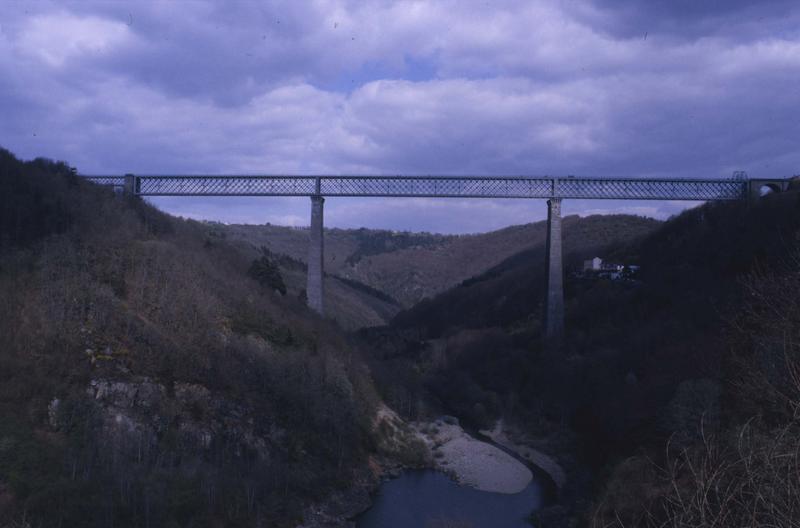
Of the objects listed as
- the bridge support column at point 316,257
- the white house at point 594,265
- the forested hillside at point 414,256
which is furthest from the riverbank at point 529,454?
the forested hillside at point 414,256

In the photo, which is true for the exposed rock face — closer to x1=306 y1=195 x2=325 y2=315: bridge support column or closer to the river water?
the river water

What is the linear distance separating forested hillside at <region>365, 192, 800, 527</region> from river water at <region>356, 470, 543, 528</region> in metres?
1.38

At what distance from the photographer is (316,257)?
36.7m

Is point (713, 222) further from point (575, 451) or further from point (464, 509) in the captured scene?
point (464, 509)

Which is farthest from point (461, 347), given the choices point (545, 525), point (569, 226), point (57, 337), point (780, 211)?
point (569, 226)

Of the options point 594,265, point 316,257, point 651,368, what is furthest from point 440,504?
point 594,265

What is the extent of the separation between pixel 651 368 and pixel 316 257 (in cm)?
1647

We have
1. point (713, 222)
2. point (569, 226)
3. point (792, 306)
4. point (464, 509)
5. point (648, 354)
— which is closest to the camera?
point (792, 306)

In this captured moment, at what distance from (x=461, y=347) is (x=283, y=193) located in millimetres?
15466

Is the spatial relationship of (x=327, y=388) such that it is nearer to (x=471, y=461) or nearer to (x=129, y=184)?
(x=471, y=461)

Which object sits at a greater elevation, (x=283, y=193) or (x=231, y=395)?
(x=283, y=193)

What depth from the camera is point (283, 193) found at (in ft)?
122

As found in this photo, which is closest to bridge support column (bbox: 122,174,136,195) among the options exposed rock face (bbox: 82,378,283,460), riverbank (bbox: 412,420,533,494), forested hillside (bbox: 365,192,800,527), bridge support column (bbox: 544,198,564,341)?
forested hillside (bbox: 365,192,800,527)

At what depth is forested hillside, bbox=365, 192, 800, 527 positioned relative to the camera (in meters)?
9.30
